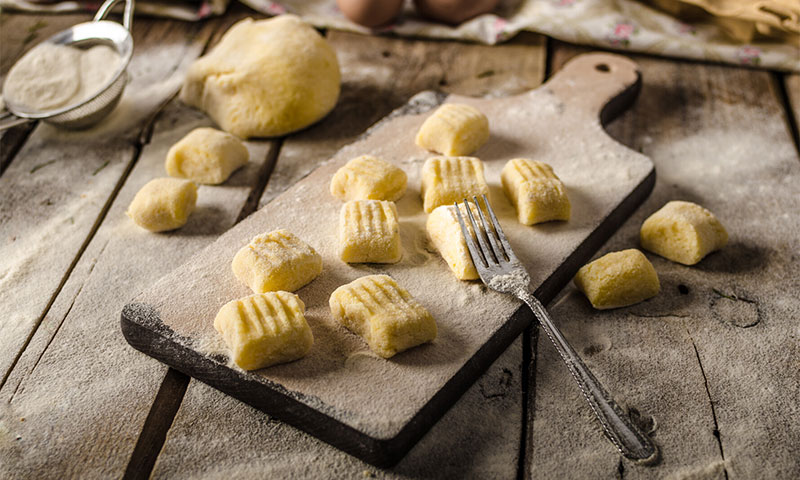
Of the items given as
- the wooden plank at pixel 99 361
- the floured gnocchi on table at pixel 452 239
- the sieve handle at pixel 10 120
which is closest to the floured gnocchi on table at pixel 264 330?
the wooden plank at pixel 99 361

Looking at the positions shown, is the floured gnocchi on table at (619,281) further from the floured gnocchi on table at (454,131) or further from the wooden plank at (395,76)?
the wooden plank at (395,76)

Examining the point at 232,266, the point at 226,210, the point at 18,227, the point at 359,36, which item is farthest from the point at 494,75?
the point at 18,227

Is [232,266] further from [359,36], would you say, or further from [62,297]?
[359,36]

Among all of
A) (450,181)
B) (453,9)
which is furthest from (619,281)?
(453,9)

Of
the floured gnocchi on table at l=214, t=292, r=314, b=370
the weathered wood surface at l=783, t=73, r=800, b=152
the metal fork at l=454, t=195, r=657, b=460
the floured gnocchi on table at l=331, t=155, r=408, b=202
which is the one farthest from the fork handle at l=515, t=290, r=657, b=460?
the weathered wood surface at l=783, t=73, r=800, b=152

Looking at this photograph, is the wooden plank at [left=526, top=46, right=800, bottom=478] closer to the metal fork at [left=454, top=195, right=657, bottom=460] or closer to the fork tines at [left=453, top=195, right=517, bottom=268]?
the metal fork at [left=454, top=195, right=657, bottom=460]

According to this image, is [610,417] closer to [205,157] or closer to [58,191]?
[205,157]
